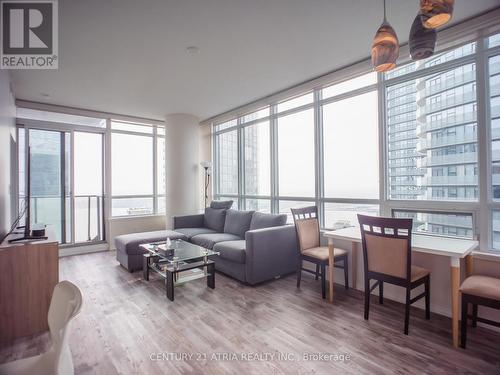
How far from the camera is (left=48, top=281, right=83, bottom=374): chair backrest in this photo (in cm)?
100

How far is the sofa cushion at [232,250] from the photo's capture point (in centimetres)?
341

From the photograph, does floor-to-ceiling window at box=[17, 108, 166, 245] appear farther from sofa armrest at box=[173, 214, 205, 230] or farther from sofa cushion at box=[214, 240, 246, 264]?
sofa cushion at box=[214, 240, 246, 264]

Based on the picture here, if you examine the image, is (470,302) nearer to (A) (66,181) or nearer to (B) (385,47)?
(B) (385,47)

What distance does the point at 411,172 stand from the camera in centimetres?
306

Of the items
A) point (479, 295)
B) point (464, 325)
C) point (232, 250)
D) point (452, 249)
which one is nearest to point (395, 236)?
point (452, 249)

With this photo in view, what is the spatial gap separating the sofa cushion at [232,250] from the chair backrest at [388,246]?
152 centimetres

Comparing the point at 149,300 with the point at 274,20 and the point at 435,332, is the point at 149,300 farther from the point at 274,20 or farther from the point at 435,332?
the point at 274,20

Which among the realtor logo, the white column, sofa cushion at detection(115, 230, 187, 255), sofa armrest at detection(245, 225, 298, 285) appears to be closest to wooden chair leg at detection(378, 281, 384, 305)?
sofa armrest at detection(245, 225, 298, 285)

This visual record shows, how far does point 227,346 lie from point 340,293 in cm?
167

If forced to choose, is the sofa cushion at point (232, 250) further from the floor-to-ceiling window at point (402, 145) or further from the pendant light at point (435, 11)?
the pendant light at point (435, 11)

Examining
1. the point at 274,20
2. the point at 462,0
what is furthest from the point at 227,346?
the point at 462,0

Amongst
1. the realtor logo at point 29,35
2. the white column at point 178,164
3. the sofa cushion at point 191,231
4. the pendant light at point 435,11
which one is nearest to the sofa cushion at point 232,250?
the sofa cushion at point 191,231

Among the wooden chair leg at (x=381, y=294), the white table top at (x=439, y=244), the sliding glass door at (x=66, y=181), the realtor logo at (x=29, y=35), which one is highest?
the realtor logo at (x=29, y=35)

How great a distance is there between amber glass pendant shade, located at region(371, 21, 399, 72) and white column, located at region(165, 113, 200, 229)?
4.47 m
